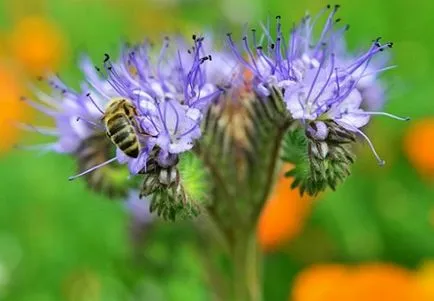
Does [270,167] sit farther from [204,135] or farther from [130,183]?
[130,183]

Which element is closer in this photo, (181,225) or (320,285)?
(320,285)

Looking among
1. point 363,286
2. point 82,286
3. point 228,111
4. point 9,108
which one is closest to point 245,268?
point 228,111

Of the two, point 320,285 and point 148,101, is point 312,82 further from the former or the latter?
point 320,285

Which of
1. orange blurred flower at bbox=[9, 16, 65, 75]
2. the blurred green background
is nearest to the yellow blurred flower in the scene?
the blurred green background

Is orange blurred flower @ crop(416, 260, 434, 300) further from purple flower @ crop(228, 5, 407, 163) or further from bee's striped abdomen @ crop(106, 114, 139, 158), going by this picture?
bee's striped abdomen @ crop(106, 114, 139, 158)

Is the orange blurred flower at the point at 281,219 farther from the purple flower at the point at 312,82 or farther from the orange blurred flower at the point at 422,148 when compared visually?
the purple flower at the point at 312,82

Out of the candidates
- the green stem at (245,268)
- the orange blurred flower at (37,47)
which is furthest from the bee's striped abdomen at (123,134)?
the orange blurred flower at (37,47)
